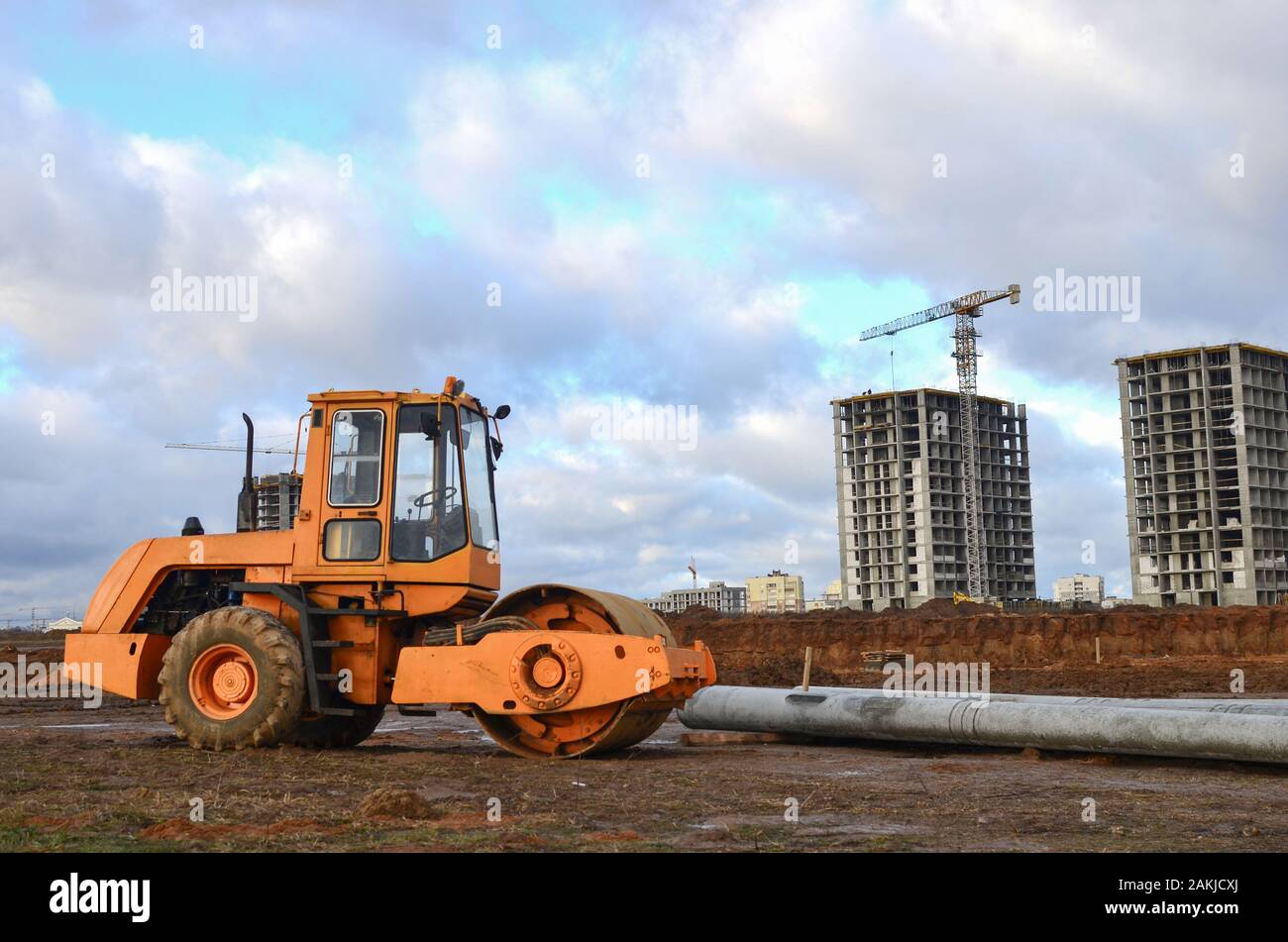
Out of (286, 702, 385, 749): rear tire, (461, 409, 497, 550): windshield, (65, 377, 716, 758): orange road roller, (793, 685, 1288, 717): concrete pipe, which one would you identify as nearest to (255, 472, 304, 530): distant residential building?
(65, 377, 716, 758): orange road roller

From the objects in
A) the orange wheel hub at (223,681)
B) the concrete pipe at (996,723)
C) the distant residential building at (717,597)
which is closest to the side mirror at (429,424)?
the orange wheel hub at (223,681)

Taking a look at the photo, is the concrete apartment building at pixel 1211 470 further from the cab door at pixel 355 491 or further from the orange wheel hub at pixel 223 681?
the orange wheel hub at pixel 223 681

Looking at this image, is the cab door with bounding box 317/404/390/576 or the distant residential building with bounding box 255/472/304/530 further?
the distant residential building with bounding box 255/472/304/530

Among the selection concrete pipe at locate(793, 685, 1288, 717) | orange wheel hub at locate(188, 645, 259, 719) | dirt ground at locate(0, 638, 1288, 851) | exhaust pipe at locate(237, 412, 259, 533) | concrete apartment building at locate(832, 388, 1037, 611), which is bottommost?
dirt ground at locate(0, 638, 1288, 851)

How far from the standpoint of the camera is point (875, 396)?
10469cm

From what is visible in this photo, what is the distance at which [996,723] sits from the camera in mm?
13758

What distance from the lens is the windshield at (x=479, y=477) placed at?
13.4 m

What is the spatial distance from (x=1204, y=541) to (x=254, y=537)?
84438mm

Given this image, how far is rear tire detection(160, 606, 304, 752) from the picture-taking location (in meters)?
12.6

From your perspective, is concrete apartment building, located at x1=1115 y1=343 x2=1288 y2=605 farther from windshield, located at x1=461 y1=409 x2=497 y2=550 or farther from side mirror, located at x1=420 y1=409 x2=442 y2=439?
side mirror, located at x1=420 y1=409 x2=442 y2=439

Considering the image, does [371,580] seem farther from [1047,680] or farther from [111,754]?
[1047,680]

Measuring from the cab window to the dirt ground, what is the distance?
8.92 ft

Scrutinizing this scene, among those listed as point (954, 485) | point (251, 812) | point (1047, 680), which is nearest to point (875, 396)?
point (954, 485)
